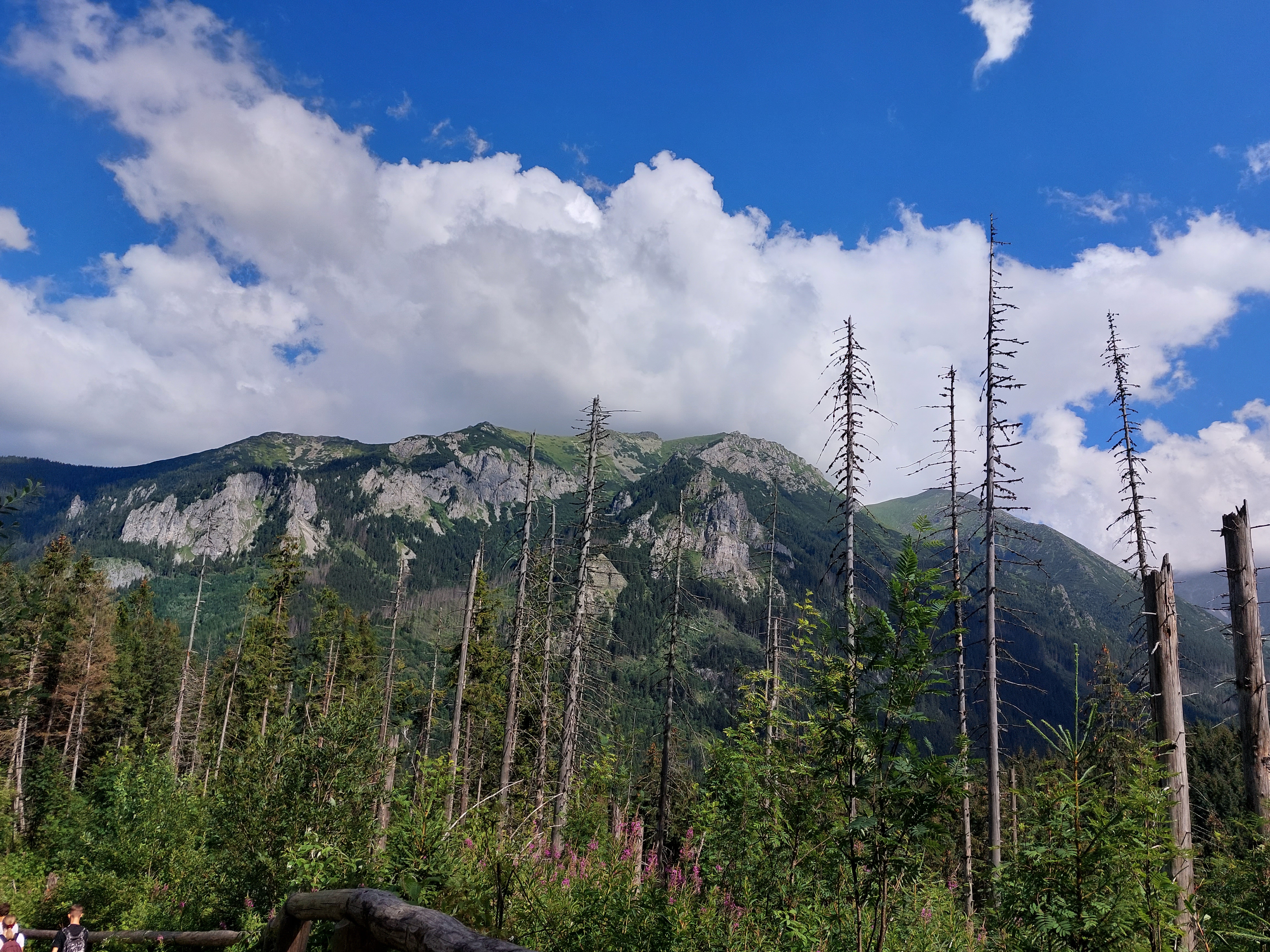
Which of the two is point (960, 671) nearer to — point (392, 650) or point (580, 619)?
point (580, 619)

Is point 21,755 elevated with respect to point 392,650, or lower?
lower

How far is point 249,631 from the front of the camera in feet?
138

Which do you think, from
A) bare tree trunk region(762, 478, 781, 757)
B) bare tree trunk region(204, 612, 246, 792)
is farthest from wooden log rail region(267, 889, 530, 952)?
bare tree trunk region(204, 612, 246, 792)

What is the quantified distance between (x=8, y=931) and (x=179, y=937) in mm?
8058

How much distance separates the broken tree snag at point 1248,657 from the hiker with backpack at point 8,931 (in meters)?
20.0

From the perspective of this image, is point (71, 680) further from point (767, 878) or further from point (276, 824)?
point (767, 878)

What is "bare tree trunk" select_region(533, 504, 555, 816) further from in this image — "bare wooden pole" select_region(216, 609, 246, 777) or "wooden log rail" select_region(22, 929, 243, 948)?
"bare wooden pole" select_region(216, 609, 246, 777)

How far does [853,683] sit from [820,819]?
4.28 feet

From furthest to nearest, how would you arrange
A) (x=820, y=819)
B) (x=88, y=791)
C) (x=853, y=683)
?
(x=88, y=791), (x=820, y=819), (x=853, y=683)

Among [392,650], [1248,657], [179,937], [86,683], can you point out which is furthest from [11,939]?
[86,683]

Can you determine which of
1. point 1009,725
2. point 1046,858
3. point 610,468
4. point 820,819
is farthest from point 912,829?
point 610,468

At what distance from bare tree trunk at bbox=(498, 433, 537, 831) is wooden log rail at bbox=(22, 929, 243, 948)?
1101cm

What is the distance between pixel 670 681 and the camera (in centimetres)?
2439

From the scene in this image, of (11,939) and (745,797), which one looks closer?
(745,797)
